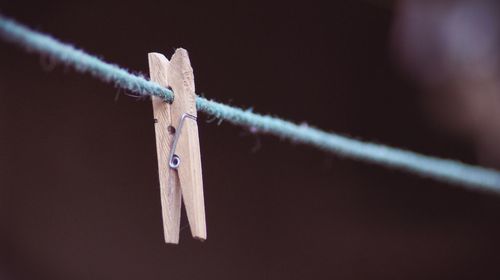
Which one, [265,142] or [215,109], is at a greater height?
[265,142]

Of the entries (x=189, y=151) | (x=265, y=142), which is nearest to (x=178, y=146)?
(x=189, y=151)

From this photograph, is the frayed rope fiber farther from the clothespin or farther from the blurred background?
the blurred background

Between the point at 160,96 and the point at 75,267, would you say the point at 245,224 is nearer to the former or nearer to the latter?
the point at 75,267

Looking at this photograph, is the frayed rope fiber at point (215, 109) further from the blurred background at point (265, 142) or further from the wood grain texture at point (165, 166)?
the blurred background at point (265, 142)

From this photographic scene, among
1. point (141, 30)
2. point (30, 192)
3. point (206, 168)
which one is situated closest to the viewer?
point (141, 30)

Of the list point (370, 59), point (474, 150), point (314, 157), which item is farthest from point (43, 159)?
point (474, 150)

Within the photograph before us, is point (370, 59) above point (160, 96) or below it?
above

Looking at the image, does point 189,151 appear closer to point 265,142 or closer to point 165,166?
point 165,166
